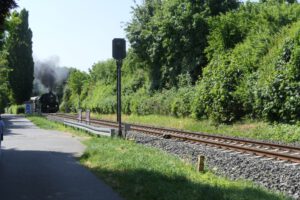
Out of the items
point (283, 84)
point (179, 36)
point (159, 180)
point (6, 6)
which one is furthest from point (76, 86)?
point (159, 180)

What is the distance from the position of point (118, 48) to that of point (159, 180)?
40.8 feet

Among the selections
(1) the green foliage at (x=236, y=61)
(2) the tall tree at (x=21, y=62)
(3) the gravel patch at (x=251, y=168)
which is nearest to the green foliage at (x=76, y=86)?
(2) the tall tree at (x=21, y=62)

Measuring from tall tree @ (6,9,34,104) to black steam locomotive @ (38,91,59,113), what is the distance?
31.6 feet

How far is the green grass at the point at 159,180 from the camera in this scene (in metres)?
8.34

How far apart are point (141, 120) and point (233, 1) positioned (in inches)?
462

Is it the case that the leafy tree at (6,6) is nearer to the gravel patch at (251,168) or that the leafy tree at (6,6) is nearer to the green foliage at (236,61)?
the gravel patch at (251,168)

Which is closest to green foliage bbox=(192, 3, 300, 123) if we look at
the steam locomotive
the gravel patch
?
the gravel patch

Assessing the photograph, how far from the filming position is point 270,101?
21.8 m

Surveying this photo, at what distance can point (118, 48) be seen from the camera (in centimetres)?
2141

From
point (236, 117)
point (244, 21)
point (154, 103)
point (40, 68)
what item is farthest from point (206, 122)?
point (40, 68)

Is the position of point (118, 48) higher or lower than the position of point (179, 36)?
lower

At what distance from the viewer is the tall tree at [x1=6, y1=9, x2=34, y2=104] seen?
278 feet

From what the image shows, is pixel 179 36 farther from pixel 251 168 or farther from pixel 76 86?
pixel 76 86

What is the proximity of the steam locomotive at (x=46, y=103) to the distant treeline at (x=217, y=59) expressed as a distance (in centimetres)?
2963
